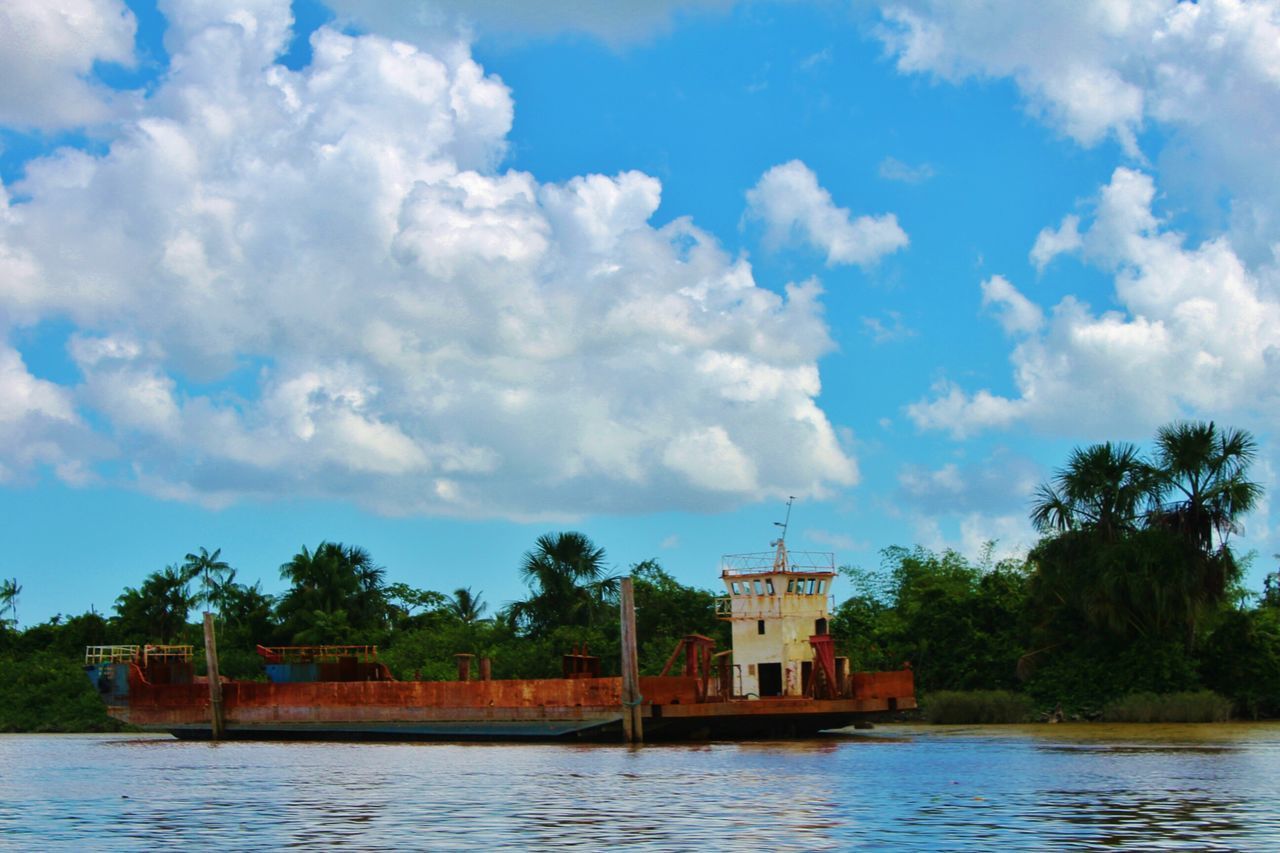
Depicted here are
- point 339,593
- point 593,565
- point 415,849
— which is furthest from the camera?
point 339,593

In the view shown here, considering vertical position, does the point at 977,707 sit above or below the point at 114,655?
below

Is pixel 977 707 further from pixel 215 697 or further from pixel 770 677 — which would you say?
pixel 215 697

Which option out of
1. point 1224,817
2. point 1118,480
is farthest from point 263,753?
point 1118,480

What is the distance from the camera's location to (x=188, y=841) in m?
19.4

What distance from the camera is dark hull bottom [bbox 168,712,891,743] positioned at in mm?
42406

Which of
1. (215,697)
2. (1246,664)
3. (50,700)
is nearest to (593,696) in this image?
(215,697)

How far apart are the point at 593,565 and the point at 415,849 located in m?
51.2

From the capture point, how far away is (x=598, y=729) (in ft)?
139

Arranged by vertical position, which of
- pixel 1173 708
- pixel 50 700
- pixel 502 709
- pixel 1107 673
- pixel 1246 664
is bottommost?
pixel 1173 708

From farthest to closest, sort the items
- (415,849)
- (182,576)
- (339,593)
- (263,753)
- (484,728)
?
(182,576) → (339,593) → (484,728) → (263,753) → (415,849)

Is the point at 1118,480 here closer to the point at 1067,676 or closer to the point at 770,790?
the point at 1067,676

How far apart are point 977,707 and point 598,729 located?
58.8 feet

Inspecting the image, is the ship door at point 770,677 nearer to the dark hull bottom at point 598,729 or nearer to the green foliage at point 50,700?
the dark hull bottom at point 598,729

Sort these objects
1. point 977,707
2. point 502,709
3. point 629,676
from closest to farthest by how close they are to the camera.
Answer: point 629,676, point 502,709, point 977,707
